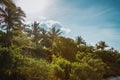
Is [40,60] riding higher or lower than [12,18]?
lower

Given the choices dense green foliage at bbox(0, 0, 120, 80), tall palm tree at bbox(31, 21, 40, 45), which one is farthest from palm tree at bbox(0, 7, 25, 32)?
tall palm tree at bbox(31, 21, 40, 45)

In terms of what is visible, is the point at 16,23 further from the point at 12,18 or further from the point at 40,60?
the point at 40,60

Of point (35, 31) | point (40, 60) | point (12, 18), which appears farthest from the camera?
point (35, 31)

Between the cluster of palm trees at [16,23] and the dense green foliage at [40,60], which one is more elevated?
the cluster of palm trees at [16,23]

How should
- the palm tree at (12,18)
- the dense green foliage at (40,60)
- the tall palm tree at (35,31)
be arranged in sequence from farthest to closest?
the tall palm tree at (35,31) → the palm tree at (12,18) → the dense green foliage at (40,60)

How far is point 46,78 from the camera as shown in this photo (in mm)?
17953

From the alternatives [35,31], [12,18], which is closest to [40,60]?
[12,18]

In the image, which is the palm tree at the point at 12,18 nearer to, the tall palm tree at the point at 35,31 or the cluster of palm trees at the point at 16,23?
the cluster of palm trees at the point at 16,23

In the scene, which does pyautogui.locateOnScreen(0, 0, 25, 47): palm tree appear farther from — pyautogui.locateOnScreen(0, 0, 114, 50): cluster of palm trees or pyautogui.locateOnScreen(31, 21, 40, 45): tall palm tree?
pyautogui.locateOnScreen(31, 21, 40, 45): tall palm tree

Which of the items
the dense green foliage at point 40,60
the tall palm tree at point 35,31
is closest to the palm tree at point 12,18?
the dense green foliage at point 40,60

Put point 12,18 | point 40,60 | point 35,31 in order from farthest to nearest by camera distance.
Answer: point 35,31 → point 12,18 → point 40,60

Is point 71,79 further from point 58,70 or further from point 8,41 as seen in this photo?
point 8,41

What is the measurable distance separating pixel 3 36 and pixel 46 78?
14281 millimetres

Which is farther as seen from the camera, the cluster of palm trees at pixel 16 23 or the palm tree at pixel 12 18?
the palm tree at pixel 12 18
